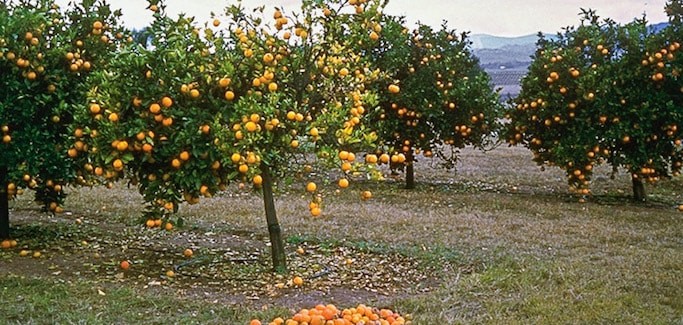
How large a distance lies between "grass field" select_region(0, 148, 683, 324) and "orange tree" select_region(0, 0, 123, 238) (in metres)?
0.87

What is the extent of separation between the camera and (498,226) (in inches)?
355

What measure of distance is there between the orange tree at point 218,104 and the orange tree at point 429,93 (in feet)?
22.3

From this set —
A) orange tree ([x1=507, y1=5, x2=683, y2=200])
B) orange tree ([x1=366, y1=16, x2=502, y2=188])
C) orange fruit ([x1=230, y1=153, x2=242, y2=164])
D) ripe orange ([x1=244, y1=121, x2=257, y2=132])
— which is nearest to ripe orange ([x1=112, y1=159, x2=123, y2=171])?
orange fruit ([x1=230, y1=153, x2=242, y2=164])

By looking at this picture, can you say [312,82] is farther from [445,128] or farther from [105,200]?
[445,128]

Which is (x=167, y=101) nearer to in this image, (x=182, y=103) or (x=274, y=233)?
(x=182, y=103)

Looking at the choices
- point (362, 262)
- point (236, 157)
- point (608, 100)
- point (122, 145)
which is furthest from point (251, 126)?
point (608, 100)

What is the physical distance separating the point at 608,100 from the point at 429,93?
3107mm

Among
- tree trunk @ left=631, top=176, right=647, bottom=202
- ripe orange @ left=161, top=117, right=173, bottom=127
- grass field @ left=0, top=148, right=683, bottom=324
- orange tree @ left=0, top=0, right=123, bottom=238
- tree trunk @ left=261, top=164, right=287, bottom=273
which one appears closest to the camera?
grass field @ left=0, top=148, right=683, bottom=324

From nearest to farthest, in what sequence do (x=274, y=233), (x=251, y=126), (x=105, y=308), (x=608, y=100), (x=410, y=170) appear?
(x=105, y=308), (x=251, y=126), (x=274, y=233), (x=608, y=100), (x=410, y=170)

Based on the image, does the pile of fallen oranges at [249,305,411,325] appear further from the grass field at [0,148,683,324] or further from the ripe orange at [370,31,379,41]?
the ripe orange at [370,31,379,41]

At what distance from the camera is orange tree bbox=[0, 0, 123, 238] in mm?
6648

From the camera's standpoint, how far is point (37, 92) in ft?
22.3

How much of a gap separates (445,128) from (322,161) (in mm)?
Result: 7712

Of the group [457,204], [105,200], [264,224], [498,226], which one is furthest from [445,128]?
[105,200]
